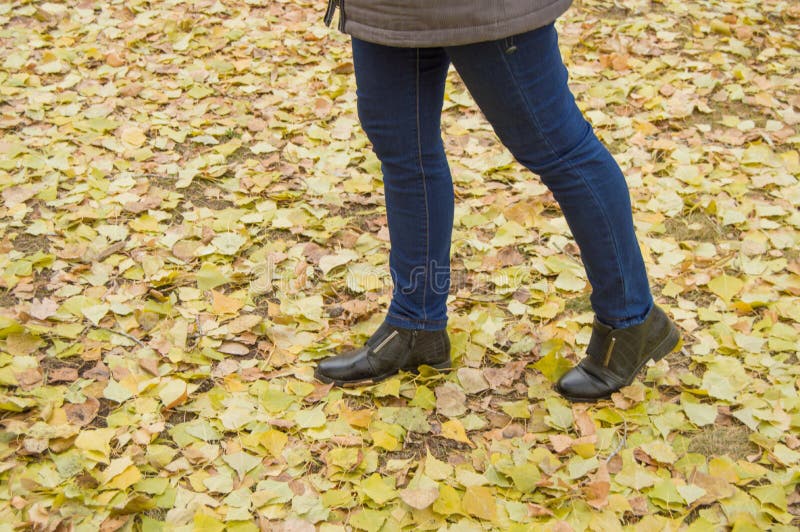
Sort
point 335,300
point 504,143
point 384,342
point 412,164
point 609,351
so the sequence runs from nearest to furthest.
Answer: point 504,143
point 412,164
point 609,351
point 384,342
point 335,300

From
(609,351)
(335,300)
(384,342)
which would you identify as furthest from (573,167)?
(335,300)

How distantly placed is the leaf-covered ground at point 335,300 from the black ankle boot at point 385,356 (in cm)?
4

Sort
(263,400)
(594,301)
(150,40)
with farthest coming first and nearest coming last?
(150,40) → (263,400) → (594,301)

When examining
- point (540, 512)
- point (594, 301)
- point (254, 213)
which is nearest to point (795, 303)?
point (594, 301)

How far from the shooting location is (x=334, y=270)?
261cm

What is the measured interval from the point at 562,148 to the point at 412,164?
364 mm

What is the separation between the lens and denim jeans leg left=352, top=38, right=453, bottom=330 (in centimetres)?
171

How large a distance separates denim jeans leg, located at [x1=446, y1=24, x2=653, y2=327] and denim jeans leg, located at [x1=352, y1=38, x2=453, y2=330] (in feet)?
0.52

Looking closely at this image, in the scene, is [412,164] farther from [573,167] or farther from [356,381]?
[356,381]

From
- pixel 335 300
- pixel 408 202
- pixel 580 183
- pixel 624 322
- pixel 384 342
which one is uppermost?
pixel 580 183

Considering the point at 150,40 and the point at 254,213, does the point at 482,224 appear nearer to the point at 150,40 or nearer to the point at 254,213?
the point at 254,213

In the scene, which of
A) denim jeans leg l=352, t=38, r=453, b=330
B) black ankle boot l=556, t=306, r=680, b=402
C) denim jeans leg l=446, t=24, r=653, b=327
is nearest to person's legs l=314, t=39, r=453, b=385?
denim jeans leg l=352, t=38, r=453, b=330

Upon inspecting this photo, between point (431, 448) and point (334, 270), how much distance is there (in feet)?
2.67

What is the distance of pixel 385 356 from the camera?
212cm
